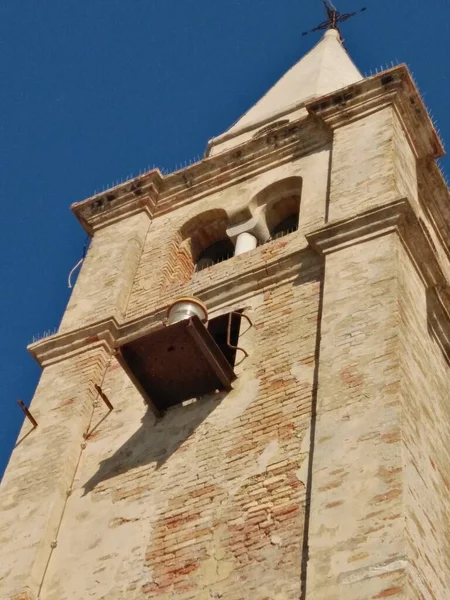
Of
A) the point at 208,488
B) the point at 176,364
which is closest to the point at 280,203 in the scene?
the point at 176,364

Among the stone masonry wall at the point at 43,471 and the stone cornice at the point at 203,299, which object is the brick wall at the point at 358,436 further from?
the stone masonry wall at the point at 43,471

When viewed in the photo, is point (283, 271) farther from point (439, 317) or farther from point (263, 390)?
point (263, 390)

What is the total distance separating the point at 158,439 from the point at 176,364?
0.83m

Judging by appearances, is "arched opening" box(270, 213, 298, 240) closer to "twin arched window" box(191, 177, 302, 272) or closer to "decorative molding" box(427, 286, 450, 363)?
"twin arched window" box(191, 177, 302, 272)

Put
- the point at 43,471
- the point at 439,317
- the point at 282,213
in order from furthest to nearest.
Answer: the point at 282,213 < the point at 439,317 < the point at 43,471

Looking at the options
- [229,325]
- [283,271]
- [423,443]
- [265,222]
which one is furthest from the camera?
[265,222]

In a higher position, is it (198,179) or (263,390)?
(198,179)

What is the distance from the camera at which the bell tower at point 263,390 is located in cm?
1106

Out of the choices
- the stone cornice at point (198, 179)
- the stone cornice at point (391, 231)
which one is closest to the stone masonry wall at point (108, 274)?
the stone cornice at point (198, 179)

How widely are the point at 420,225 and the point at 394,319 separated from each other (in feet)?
6.98

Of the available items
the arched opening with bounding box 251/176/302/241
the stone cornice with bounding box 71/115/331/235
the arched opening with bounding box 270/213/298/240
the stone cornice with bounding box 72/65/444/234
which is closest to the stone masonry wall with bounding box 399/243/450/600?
the arched opening with bounding box 270/213/298/240

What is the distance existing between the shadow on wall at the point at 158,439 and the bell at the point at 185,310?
89cm

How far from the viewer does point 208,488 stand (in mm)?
12391

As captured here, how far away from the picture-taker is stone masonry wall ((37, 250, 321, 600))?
11.3 meters
